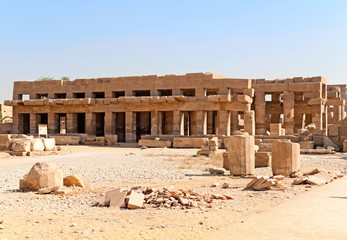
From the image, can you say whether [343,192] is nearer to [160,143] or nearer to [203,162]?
[203,162]

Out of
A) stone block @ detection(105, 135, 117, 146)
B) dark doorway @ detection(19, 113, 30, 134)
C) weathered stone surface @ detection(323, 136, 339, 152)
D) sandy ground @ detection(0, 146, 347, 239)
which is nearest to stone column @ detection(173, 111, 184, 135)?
stone block @ detection(105, 135, 117, 146)

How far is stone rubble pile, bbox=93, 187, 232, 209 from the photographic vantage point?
7621 mm

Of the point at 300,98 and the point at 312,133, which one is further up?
the point at 300,98

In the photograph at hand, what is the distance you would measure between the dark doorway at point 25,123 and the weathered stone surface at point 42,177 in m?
23.2

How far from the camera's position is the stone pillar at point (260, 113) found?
2803 centimetres

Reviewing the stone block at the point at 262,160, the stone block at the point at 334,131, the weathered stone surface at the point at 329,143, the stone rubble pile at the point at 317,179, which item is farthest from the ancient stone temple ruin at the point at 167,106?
the stone rubble pile at the point at 317,179

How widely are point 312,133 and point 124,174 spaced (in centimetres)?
1402

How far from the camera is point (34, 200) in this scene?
8.37 meters

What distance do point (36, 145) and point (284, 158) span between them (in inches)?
516

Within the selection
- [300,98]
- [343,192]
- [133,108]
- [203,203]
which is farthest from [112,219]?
[300,98]

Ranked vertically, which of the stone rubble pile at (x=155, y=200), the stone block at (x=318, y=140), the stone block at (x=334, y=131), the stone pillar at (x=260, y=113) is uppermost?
the stone pillar at (x=260, y=113)

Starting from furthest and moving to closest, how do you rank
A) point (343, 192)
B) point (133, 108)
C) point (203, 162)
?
point (133, 108) < point (203, 162) < point (343, 192)

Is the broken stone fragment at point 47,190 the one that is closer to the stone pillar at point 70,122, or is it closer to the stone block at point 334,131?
the stone block at point 334,131

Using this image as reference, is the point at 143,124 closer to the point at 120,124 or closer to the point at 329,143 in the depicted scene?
the point at 120,124
